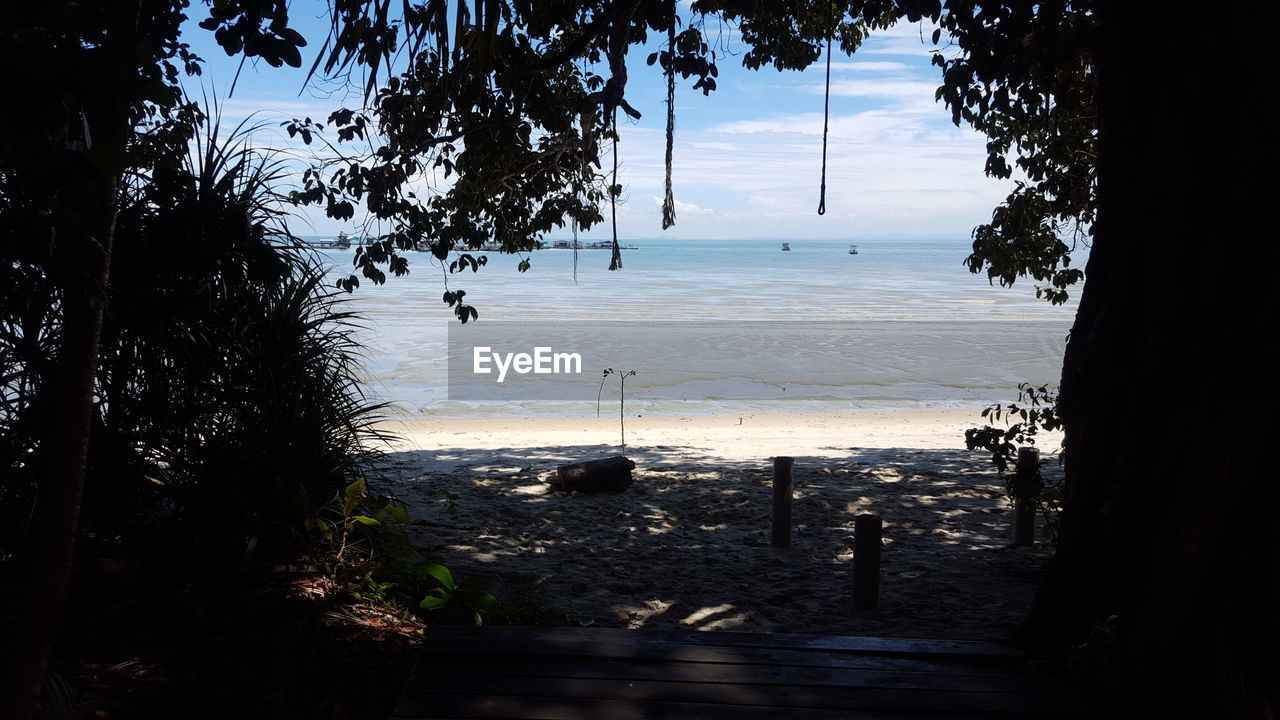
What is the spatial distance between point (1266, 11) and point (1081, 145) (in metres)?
3.88

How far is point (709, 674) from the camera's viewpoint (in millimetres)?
3566

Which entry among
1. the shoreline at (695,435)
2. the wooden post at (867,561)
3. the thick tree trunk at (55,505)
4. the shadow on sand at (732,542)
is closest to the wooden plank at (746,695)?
the thick tree trunk at (55,505)

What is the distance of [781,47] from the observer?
7.66 m

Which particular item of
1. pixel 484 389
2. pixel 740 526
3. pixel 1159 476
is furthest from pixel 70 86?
pixel 484 389

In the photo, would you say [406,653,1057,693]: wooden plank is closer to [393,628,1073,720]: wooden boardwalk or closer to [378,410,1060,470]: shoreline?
[393,628,1073,720]: wooden boardwalk

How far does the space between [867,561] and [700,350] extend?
55.6 feet

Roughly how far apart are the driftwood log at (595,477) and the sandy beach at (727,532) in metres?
0.09

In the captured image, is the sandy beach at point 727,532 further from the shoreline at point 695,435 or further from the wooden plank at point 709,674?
the wooden plank at point 709,674

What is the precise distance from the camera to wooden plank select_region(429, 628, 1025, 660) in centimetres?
391

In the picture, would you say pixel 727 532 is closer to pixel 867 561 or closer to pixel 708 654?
pixel 867 561

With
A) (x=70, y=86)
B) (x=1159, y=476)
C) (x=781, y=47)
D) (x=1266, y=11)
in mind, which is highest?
(x=781, y=47)

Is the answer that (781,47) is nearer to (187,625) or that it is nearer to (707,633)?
(707,633)

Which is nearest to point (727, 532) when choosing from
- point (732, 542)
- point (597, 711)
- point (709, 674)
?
point (732, 542)

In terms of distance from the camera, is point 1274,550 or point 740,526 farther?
Result: point 740,526
